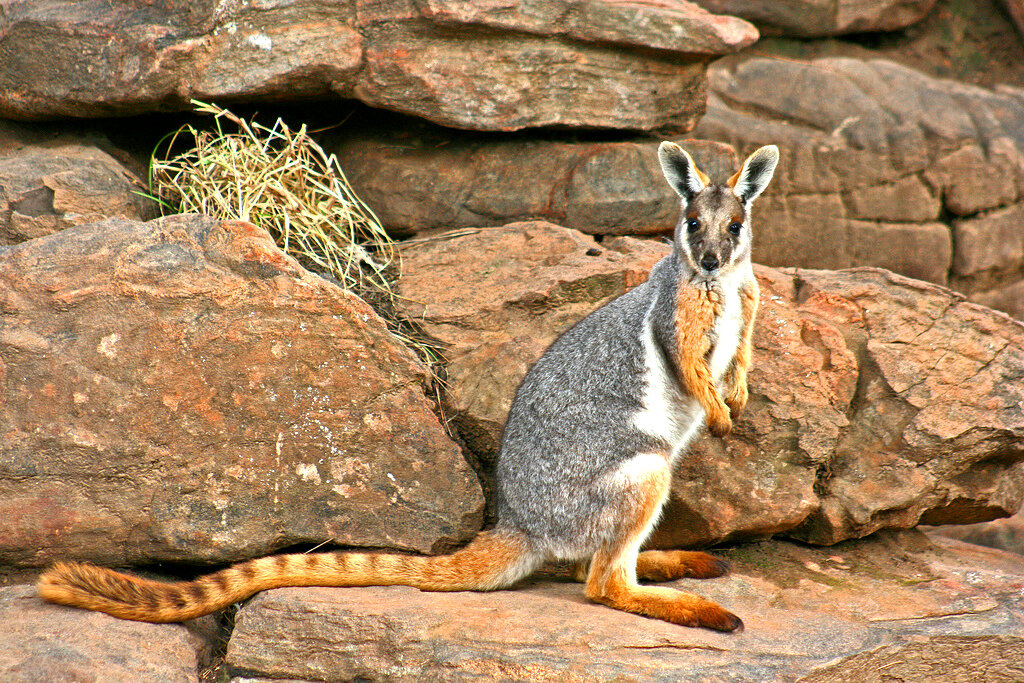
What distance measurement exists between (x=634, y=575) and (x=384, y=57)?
12.6 ft

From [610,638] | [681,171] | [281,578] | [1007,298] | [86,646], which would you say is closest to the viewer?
[86,646]

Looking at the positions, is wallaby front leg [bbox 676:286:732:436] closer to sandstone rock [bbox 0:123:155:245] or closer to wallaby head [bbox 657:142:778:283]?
wallaby head [bbox 657:142:778:283]

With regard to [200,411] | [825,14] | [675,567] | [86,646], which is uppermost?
[825,14]

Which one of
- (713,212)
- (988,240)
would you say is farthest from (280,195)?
(988,240)

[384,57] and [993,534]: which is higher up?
[384,57]

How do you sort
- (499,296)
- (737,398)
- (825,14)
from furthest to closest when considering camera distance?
1. (825,14)
2. (499,296)
3. (737,398)

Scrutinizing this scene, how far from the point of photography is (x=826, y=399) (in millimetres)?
5211

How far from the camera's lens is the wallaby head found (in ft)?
14.8

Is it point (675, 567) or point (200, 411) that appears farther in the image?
point (675, 567)

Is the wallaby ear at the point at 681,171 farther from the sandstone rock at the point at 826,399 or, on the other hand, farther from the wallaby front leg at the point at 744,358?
the sandstone rock at the point at 826,399

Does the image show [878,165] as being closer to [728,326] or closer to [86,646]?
[728,326]

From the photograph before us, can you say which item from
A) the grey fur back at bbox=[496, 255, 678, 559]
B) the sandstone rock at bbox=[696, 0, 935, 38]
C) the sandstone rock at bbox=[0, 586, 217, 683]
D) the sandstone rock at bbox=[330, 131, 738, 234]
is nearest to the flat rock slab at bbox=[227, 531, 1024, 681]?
the sandstone rock at bbox=[0, 586, 217, 683]

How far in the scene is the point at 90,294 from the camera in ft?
14.5

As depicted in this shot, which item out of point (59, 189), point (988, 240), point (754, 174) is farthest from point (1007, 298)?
point (59, 189)
